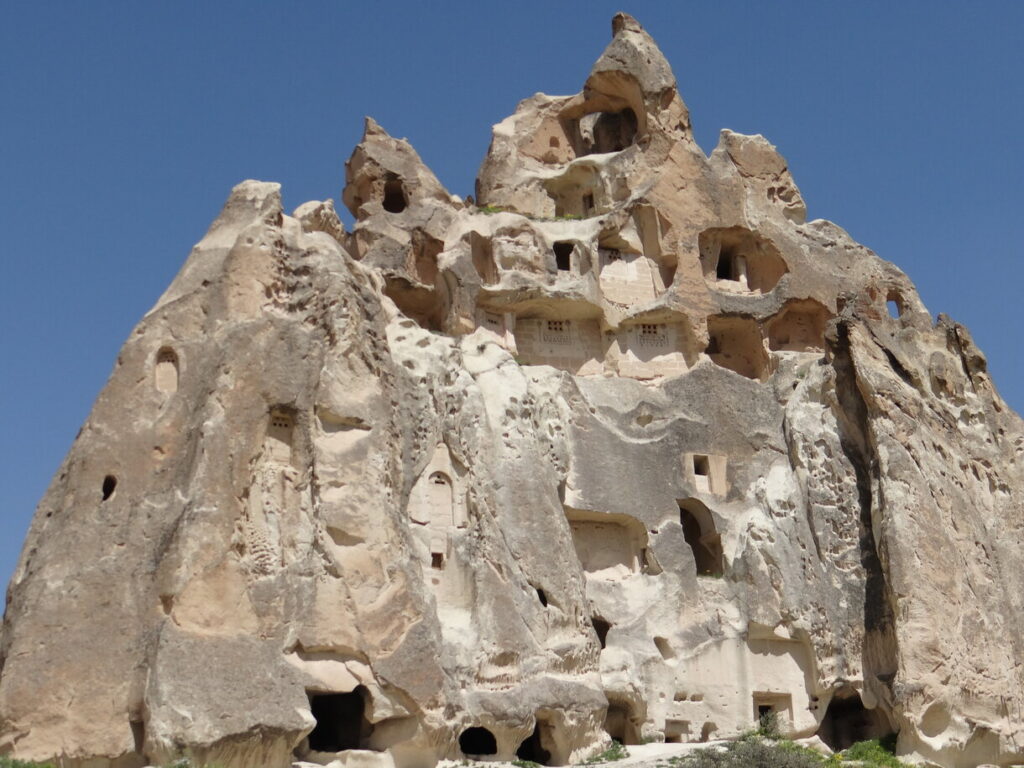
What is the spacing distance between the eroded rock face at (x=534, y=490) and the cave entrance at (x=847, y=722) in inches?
3.2

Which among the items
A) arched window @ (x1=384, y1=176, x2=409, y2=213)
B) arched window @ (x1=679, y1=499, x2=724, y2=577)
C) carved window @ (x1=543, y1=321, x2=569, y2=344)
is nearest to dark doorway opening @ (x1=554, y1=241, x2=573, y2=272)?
carved window @ (x1=543, y1=321, x2=569, y2=344)

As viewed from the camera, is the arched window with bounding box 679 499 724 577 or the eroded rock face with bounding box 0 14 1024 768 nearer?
the eroded rock face with bounding box 0 14 1024 768

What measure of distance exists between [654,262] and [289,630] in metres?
17.2

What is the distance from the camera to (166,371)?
1096 inches

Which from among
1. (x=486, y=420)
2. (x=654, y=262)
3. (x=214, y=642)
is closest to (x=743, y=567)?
(x=486, y=420)

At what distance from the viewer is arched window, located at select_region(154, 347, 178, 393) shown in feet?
90.7

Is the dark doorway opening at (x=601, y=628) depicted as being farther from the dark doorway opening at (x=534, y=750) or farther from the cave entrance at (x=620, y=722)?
the dark doorway opening at (x=534, y=750)

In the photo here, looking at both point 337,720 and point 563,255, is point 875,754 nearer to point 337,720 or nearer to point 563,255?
point 337,720

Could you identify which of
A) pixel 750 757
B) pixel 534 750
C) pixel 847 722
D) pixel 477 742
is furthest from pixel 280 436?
pixel 847 722

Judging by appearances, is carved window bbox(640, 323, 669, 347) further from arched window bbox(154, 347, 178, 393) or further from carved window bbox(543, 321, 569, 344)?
arched window bbox(154, 347, 178, 393)

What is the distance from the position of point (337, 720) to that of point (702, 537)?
10322 millimetres

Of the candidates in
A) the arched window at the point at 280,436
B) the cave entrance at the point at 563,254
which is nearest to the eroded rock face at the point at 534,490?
the arched window at the point at 280,436

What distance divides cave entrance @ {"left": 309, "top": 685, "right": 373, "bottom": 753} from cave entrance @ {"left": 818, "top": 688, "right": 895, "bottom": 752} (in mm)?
10273

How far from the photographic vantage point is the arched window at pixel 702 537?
34469 millimetres
